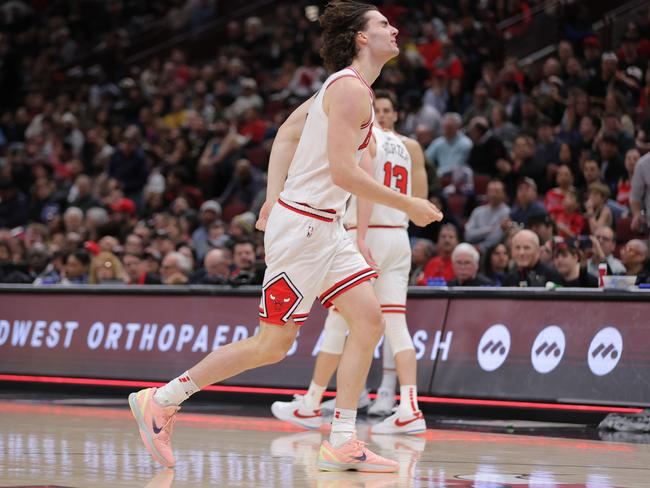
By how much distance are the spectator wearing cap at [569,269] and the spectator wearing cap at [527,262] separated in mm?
121

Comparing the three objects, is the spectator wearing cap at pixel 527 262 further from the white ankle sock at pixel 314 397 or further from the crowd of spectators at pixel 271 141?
the white ankle sock at pixel 314 397

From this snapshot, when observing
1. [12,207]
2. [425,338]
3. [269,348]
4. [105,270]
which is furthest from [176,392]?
[12,207]

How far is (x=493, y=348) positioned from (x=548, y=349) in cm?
44

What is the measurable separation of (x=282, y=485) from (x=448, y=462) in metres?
1.27

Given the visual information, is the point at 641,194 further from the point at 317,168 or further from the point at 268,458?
the point at 268,458

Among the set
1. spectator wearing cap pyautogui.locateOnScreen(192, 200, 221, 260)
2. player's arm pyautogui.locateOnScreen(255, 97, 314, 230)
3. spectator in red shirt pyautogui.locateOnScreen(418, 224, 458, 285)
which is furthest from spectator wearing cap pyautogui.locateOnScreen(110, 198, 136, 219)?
player's arm pyautogui.locateOnScreen(255, 97, 314, 230)

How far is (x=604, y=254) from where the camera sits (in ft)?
33.4

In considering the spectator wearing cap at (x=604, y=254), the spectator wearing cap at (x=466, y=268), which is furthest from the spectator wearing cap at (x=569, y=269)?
the spectator wearing cap at (x=466, y=268)

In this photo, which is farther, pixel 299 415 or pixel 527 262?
pixel 527 262

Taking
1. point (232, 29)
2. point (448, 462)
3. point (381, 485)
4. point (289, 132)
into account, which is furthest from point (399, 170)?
point (232, 29)

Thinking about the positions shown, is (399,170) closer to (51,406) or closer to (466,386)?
(466,386)

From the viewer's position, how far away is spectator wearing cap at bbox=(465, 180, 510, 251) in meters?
12.2

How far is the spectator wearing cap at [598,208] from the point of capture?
1120 centimetres

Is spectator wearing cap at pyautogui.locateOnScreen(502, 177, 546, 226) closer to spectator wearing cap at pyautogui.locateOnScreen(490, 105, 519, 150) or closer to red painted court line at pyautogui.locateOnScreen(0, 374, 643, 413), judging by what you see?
spectator wearing cap at pyautogui.locateOnScreen(490, 105, 519, 150)
